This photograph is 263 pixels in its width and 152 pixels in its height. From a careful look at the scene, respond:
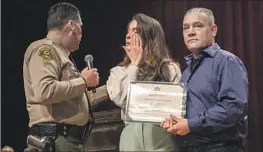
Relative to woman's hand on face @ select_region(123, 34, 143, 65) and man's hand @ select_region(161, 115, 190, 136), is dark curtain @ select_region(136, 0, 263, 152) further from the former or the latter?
man's hand @ select_region(161, 115, 190, 136)

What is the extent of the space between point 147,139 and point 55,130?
18.8 inches

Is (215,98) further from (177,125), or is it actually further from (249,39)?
(249,39)

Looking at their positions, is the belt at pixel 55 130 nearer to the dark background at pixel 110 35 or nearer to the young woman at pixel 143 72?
the young woman at pixel 143 72

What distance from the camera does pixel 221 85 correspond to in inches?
74.7

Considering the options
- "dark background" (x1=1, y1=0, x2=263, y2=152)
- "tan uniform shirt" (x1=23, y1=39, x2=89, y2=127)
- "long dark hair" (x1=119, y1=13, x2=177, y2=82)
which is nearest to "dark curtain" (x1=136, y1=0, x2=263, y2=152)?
"dark background" (x1=1, y1=0, x2=263, y2=152)

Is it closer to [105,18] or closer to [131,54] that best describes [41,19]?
[105,18]

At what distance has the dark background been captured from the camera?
3248 mm

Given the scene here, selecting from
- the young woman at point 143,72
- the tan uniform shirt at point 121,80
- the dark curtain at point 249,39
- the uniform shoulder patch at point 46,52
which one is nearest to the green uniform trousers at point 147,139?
the young woman at point 143,72

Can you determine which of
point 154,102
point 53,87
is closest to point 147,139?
point 154,102

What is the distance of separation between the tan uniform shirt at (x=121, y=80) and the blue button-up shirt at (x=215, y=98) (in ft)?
0.48

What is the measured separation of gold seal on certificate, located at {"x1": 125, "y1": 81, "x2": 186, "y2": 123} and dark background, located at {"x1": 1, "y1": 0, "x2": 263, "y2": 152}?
144cm

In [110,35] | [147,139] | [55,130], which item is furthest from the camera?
[110,35]

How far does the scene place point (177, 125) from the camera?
1874mm

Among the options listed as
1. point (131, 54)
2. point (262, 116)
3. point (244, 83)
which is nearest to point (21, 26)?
point (131, 54)
